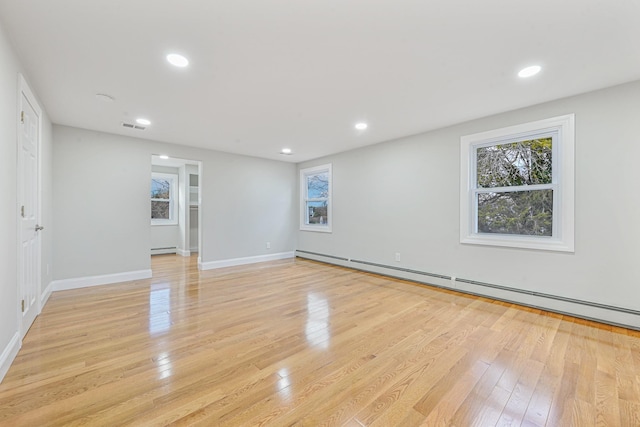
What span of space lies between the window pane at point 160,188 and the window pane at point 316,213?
12.4 feet

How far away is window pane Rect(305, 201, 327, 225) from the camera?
6195 millimetres

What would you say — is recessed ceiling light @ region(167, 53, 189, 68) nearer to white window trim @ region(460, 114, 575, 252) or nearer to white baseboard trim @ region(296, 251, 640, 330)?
white window trim @ region(460, 114, 575, 252)

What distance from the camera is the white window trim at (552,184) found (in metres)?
2.93

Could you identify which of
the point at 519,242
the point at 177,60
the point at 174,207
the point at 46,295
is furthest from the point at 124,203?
the point at 519,242

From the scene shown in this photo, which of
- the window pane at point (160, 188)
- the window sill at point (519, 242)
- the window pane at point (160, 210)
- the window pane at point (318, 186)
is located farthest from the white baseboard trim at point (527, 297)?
the window pane at point (160, 188)

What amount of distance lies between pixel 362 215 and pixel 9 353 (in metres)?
4.53

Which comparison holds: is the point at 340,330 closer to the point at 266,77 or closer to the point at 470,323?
the point at 470,323

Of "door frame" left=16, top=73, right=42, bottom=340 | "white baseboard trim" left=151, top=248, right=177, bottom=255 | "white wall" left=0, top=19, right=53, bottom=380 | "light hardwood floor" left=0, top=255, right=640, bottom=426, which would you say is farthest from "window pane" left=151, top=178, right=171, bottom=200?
"white wall" left=0, top=19, right=53, bottom=380

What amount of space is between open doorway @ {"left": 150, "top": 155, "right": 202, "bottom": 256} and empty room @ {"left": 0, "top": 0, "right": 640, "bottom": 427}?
2164mm

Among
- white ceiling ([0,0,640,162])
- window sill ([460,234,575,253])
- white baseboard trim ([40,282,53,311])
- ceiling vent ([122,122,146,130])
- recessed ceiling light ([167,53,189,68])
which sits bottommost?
white baseboard trim ([40,282,53,311])

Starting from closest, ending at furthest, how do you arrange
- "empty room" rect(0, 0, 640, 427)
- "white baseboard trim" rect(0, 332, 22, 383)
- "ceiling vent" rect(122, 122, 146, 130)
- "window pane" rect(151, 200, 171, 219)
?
"empty room" rect(0, 0, 640, 427), "white baseboard trim" rect(0, 332, 22, 383), "ceiling vent" rect(122, 122, 146, 130), "window pane" rect(151, 200, 171, 219)

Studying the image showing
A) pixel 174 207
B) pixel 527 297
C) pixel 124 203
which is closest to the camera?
pixel 527 297

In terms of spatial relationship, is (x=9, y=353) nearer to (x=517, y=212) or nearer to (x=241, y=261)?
(x=241, y=261)

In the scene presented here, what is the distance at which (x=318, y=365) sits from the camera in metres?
2.03
